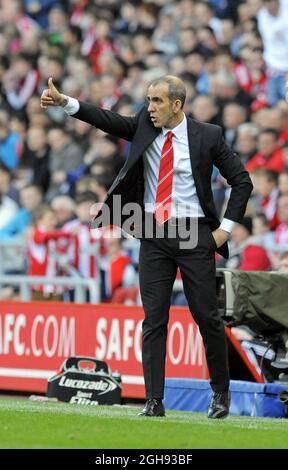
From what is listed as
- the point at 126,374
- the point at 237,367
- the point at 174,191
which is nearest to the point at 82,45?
the point at 126,374

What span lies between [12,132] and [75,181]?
10.4 ft

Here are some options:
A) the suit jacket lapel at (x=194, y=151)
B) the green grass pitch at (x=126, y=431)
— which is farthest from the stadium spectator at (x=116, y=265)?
the suit jacket lapel at (x=194, y=151)

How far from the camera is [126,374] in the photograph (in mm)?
14422

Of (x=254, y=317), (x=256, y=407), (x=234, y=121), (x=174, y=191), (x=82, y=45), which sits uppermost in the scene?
(x=82, y=45)

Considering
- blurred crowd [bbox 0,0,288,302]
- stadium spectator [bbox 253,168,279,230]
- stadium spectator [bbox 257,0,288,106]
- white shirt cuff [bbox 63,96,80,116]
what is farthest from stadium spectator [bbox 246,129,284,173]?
white shirt cuff [bbox 63,96,80,116]

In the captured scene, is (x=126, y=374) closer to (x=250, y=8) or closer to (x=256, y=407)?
(x=256, y=407)

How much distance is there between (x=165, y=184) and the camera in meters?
9.37

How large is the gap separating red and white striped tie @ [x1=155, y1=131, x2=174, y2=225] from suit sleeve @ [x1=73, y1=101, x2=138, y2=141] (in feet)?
0.95

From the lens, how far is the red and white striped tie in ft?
30.7

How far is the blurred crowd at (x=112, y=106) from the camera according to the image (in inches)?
602

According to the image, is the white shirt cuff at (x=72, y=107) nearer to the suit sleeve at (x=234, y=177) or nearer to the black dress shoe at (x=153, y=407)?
the suit sleeve at (x=234, y=177)

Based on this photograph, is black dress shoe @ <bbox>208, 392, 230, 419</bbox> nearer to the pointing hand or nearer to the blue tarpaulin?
the blue tarpaulin

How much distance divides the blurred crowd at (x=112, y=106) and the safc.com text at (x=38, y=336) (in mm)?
419
